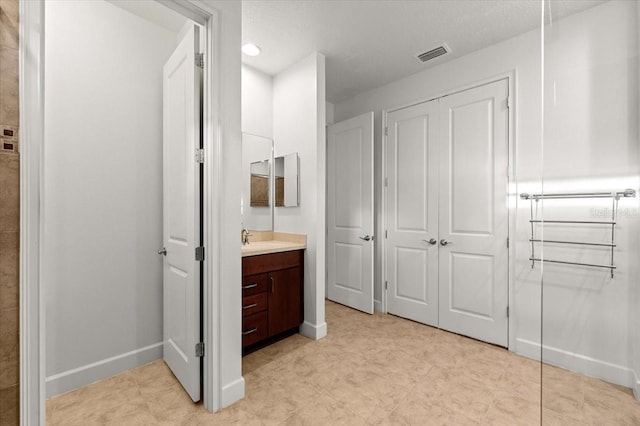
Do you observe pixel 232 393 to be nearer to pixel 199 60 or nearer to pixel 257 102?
pixel 199 60

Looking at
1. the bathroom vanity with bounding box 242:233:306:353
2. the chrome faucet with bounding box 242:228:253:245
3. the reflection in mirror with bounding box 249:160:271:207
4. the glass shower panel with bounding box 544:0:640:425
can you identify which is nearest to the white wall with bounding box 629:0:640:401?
the glass shower panel with bounding box 544:0:640:425

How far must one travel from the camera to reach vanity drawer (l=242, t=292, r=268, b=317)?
2.26m

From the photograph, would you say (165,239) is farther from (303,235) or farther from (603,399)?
(603,399)

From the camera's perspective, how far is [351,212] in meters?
3.40

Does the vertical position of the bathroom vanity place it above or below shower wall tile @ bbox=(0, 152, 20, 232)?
below

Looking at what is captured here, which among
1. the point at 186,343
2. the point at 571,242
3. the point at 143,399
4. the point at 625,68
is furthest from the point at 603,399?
the point at 143,399

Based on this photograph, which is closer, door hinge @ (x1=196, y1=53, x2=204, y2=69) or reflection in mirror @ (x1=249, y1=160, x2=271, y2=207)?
door hinge @ (x1=196, y1=53, x2=204, y2=69)

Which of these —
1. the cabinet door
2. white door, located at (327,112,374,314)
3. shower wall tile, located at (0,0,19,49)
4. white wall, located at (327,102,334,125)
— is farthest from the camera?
white wall, located at (327,102,334,125)

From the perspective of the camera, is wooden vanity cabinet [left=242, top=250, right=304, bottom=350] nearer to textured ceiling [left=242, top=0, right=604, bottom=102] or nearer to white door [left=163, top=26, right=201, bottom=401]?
white door [left=163, top=26, right=201, bottom=401]

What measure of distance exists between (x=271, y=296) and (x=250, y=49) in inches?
84.2

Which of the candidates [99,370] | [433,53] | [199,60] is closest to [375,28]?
[433,53]

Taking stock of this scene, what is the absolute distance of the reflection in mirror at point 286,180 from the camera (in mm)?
2850

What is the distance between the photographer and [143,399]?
5.71ft

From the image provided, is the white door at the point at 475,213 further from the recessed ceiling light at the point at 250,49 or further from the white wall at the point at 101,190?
the white wall at the point at 101,190
